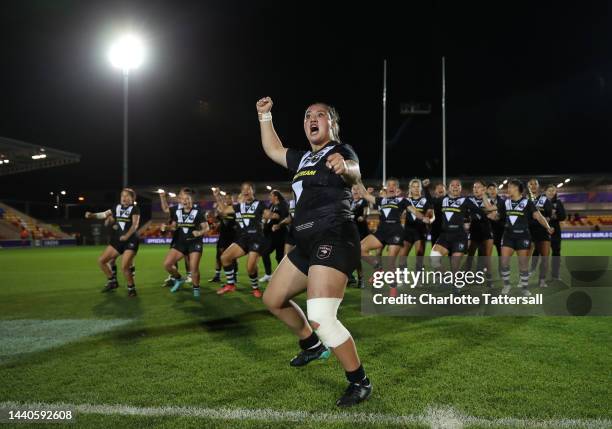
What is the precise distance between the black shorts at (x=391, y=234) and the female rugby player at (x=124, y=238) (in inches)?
208

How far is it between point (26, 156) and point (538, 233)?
41.3 m

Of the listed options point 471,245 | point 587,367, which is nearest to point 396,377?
point 587,367

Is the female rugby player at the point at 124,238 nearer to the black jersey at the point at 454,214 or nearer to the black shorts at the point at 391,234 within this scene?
the black shorts at the point at 391,234

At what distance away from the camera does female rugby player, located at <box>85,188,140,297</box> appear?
9.40 metres

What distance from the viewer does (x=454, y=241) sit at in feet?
28.6

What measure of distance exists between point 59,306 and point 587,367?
26.9ft

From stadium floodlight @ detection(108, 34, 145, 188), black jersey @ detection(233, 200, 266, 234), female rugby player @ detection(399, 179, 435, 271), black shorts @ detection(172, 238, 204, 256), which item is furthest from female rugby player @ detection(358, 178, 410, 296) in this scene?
stadium floodlight @ detection(108, 34, 145, 188)

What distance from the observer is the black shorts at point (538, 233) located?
32.3 ft

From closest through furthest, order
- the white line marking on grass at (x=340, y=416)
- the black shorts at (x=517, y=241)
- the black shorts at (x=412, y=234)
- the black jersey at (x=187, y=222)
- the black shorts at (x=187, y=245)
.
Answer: the white line marking on grass at (x=340, y=416) < the black shorts at (x=517, y=241) < the black shorts at (x=187, y=245) < the black jersey at (x=187, y=222) < the black shorts at (x=412, y=234)

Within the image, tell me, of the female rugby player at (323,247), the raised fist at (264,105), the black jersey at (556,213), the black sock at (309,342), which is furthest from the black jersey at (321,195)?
the black jersey at (556,213)

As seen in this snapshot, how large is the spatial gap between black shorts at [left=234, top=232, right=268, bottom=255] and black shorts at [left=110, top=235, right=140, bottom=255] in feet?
7.28

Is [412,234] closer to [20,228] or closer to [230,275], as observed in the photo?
[230,275]

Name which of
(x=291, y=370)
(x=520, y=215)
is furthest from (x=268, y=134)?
(x=520, y=215)

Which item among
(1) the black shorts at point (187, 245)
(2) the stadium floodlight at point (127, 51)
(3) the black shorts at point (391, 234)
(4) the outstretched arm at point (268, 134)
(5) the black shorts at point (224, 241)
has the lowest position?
(5) the black shorts at point (224, 241)
